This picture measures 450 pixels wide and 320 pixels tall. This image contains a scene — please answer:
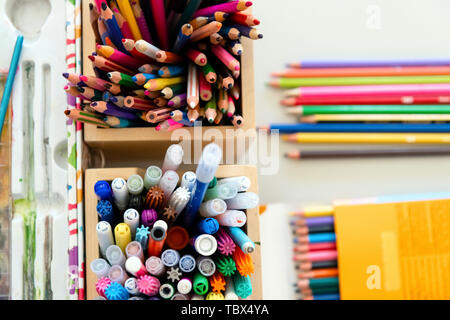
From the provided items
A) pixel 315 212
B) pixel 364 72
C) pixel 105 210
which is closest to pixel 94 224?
pixel 105 210

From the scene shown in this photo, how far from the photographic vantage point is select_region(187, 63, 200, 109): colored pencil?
0.27m

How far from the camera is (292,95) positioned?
19.6 inches

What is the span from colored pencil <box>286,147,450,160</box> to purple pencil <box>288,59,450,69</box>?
0.12m

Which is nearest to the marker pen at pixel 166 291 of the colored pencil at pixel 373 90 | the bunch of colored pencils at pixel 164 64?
the bunch of colored pencils at pixel 164 64

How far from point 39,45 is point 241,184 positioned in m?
0.24

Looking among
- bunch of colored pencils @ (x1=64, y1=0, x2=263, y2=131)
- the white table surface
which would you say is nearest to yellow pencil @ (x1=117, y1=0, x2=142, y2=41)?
bunch of colored pencils @ (x1=64, y1=0, x2=263, y2=131)

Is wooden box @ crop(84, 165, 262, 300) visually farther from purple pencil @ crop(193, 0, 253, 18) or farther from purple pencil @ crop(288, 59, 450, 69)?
purple pencil @ crop(288, 59, 450, 69)

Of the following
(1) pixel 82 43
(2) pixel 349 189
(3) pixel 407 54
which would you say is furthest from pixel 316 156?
(1) pixel 82 43

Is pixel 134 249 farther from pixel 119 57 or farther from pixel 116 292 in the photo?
pixel 119 57

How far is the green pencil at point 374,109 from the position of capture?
1.62 ft

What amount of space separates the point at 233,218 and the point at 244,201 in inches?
0.6

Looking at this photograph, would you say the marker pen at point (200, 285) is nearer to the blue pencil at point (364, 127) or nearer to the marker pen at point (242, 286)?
the marker pen at point (242, 286)

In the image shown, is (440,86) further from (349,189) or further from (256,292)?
(256,292)

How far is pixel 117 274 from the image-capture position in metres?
0.26
